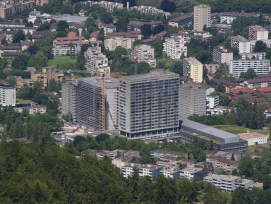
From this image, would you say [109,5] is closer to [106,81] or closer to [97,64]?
[97,64]

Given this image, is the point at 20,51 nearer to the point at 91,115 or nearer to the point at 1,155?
the point at 91,115

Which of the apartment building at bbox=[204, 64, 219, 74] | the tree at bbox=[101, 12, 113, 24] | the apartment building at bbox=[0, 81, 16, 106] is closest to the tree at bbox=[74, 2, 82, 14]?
the tree at bbox=[101, 12, 113, 24]

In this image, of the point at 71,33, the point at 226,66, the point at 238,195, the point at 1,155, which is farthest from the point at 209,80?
the point at 1,155

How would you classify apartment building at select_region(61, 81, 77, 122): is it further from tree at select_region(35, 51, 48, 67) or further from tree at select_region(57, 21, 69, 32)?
tree at select_region(57, 21, 69, 32)

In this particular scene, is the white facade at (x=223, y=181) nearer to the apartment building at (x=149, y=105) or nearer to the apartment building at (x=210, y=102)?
the apartment building at (x=149, y=105)

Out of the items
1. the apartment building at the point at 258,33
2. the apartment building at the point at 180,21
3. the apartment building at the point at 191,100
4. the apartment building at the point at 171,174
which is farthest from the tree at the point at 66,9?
the apartment building at the point at 171,174
